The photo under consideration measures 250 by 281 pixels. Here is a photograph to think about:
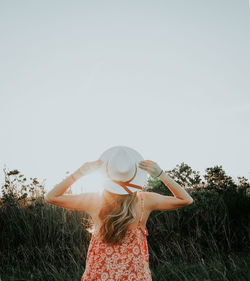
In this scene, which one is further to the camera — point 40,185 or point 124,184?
point 40,185

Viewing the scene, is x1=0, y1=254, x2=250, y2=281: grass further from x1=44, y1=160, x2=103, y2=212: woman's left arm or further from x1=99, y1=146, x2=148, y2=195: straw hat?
x1=44, y1=160, x2=103, y2=212: woman's left arm

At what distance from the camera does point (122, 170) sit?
2305 mm

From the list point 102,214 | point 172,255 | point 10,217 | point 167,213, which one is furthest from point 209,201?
point 10,217

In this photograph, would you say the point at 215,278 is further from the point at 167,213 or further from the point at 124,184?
the point at 124,184

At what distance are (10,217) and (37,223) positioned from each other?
90cm

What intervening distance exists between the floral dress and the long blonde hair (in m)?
0.07

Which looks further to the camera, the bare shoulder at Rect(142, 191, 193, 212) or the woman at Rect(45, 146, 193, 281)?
the bare shoulder at Rect(142, 191, 193, 212)

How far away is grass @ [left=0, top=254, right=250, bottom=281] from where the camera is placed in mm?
3993

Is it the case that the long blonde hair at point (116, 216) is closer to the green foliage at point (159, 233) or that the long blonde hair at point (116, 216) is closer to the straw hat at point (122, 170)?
the straw hat at point (122, 170)

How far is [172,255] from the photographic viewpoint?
502 centimetres

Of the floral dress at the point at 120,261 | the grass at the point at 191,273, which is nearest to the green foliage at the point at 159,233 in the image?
the grass at the point at 191,273

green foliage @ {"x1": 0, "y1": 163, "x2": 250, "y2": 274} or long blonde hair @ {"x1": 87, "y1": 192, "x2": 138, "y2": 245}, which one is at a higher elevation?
long blonde hair @ {"x1": 87, "y1": 192, "x2": 138, "y2": 245}

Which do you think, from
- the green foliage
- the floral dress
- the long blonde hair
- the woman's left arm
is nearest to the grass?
the green foliage

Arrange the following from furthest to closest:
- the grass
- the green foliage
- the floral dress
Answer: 1. the green foliage
2. the grass
3. the floral dress
